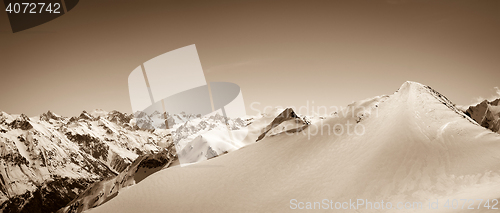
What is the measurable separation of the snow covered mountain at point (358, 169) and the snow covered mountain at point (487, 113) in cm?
5842

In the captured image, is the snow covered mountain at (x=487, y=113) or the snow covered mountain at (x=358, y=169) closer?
the snow covered mountain at (x=358, y=169)

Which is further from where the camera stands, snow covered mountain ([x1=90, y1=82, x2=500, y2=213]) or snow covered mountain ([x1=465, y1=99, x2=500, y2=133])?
snow covered mountain ([x1=465, y1=99, x2=500, y2=133])

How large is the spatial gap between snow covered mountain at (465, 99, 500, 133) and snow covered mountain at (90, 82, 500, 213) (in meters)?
58.4

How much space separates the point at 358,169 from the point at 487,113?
72380mm

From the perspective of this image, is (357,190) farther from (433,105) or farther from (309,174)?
(433,105)

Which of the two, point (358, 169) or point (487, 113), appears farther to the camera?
point (487, 113)

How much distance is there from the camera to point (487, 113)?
67.9 metres

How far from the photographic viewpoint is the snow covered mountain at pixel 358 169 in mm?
16500

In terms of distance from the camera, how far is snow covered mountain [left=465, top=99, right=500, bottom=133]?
214ft

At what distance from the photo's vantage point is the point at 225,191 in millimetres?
23359

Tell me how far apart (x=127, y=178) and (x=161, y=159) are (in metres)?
17.4

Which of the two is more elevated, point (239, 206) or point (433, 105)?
point (433, 105)

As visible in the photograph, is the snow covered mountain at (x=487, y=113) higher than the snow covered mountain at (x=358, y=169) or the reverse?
the reverse

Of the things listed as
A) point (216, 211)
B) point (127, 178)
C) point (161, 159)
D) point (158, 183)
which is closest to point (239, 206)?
point (216, 211)
